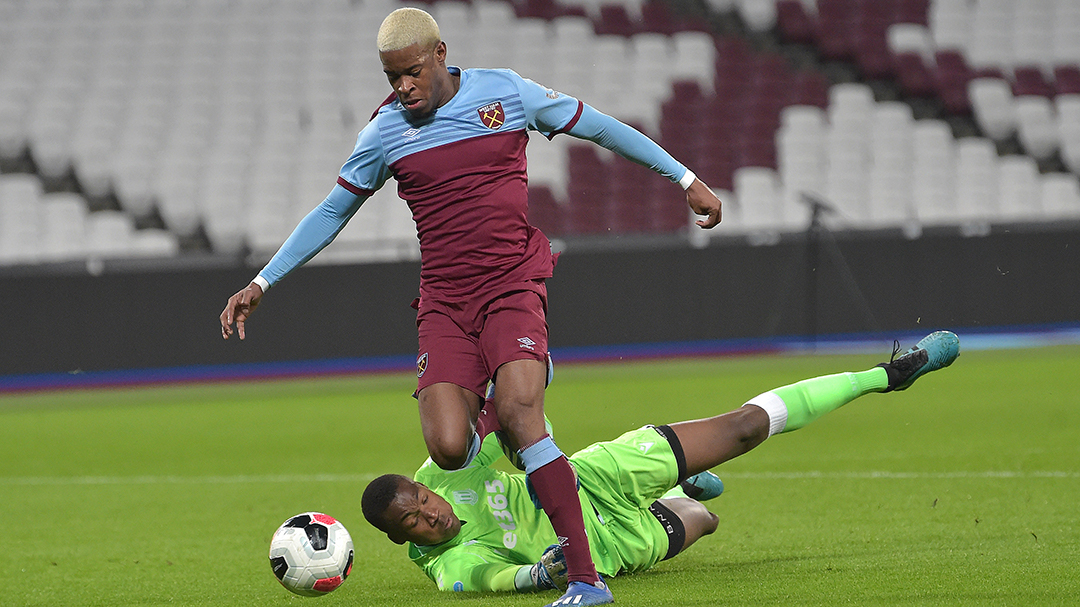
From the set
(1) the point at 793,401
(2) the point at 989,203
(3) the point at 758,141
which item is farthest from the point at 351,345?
(1) the point at 793,401

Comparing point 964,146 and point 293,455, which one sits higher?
point 964,146

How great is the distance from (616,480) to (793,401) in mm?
713

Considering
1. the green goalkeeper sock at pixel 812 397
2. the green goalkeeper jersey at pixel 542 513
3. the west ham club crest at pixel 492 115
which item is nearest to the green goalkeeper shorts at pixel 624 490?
the green goalkeeper jersey at pixel 542 513

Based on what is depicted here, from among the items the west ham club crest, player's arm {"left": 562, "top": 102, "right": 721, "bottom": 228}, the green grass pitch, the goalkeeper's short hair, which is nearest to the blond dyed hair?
the west ham club crest

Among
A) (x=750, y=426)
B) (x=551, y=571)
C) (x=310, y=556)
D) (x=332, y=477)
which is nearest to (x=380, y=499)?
(x=310, y=556)

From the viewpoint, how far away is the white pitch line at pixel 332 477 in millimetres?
6172

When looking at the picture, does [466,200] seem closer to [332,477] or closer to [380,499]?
[380,499]

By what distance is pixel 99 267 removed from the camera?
12734mm

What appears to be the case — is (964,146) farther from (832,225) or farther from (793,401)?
(793,401)

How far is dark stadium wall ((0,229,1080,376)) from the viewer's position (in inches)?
498

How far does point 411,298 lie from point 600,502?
869 cm

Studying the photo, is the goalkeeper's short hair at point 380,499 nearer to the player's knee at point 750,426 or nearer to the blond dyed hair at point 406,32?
the player's knee at point 750,426

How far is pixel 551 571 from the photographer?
3865mm

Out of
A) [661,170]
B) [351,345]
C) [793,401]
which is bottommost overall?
[351,345]
